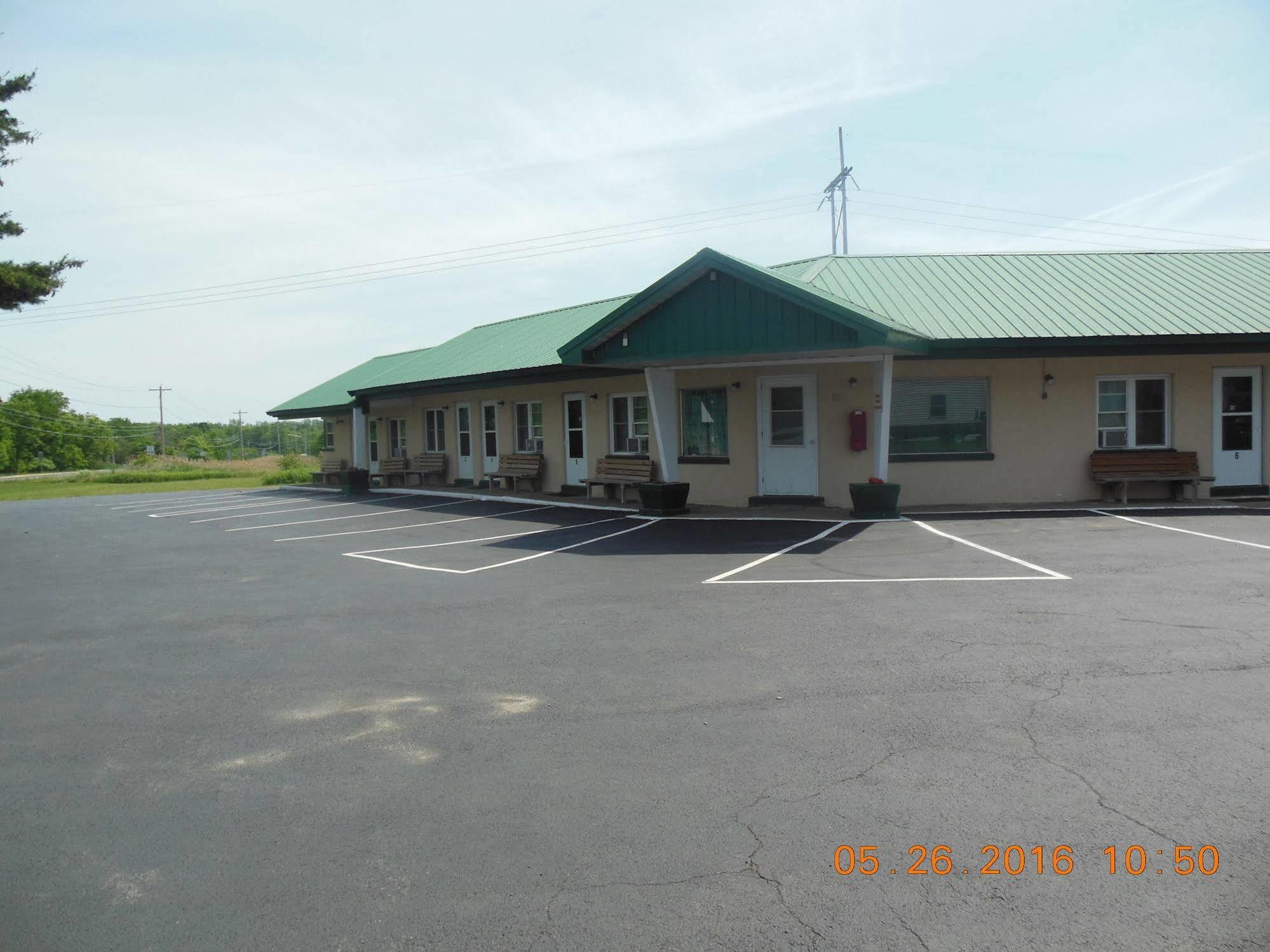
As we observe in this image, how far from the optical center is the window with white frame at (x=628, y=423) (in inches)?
763

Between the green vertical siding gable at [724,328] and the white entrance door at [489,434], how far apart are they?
26.3ft

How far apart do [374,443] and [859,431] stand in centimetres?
2043

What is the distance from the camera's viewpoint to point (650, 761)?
4629mm

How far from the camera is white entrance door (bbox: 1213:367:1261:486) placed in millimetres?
16328

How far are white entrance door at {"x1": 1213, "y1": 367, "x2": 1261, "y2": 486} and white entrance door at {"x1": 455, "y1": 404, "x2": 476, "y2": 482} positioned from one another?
1781cm

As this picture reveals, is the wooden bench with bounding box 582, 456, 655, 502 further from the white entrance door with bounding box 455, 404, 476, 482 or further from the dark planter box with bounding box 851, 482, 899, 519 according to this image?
the white entrance door with bounding box 455, 404, 476, 482

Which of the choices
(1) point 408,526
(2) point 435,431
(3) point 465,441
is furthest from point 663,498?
(2) point 435,431

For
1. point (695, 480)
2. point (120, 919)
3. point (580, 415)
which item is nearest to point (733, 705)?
point (120, 919)

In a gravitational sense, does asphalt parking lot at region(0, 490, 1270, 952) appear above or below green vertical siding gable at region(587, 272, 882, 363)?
below

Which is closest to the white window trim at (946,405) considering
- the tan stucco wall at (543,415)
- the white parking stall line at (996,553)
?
the white parking stall line at (996,553)

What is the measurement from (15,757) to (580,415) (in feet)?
54.0

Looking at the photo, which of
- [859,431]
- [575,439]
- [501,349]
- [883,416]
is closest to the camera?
[883,416]

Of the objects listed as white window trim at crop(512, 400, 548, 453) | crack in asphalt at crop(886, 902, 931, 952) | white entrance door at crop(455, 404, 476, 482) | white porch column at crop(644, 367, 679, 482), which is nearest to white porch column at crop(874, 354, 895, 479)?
white porch column at crop(644, 367, 679, 482)

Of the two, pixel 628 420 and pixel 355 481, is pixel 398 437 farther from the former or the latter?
pixel 628 420
